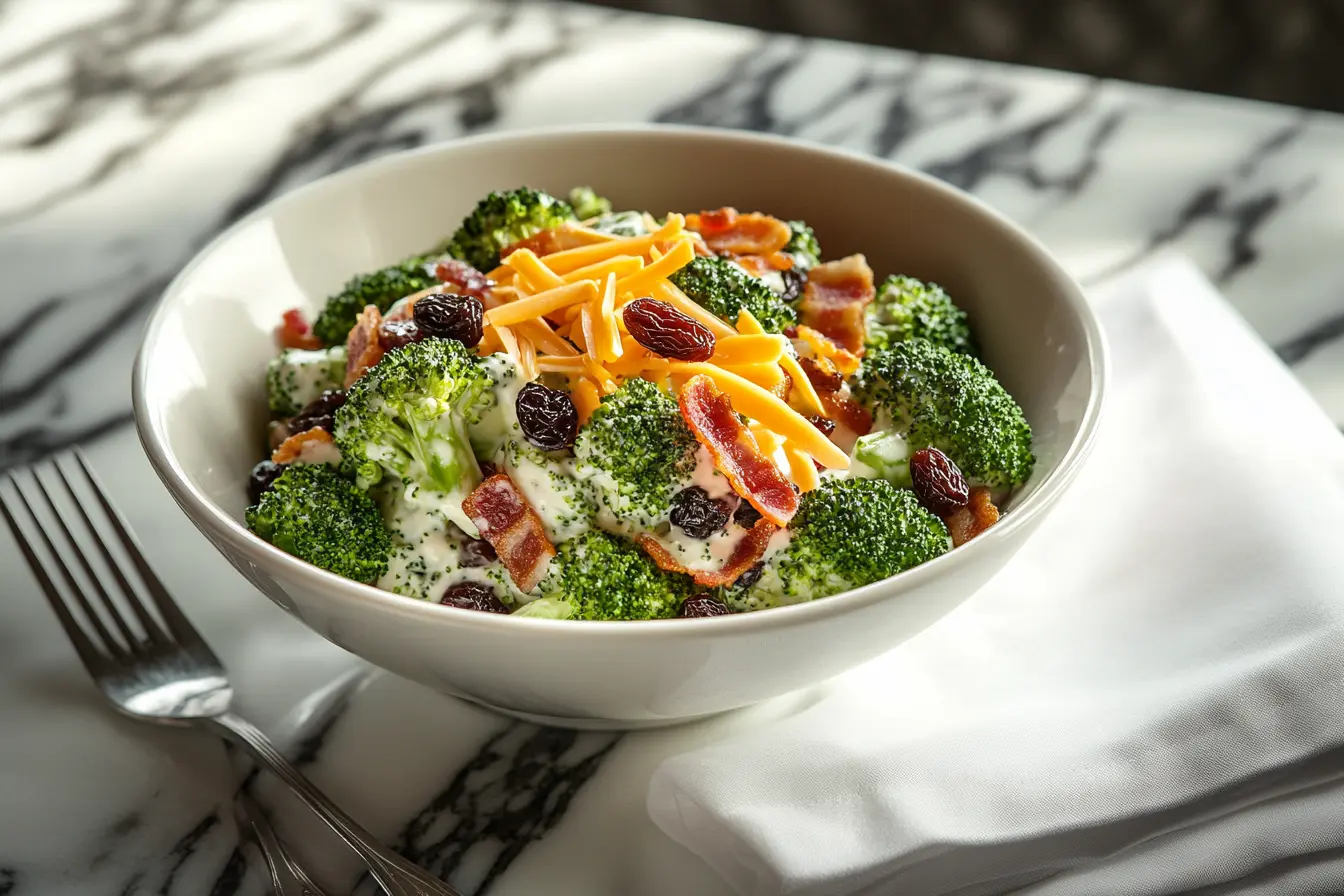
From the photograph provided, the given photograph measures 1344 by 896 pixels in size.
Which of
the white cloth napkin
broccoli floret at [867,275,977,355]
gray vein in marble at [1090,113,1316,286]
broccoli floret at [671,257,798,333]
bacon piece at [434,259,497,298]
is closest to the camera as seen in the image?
the white cloth napkin

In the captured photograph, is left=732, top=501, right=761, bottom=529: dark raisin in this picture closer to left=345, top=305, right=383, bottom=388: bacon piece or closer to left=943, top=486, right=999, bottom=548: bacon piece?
left=943, top=486, right=999, bottom=548: bacon piece

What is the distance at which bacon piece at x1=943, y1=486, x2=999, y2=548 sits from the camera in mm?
1941

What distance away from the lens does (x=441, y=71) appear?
3.74 meters

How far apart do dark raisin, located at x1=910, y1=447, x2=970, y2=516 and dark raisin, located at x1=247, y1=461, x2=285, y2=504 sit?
99cm

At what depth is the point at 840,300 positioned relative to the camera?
2.27 meters

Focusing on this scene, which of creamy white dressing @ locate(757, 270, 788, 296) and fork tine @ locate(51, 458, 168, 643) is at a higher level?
creamy white dressing @ locate(757, 270, 788, 296)

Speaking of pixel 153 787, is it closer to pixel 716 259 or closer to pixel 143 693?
pixel 143 693

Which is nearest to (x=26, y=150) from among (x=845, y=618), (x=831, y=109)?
(x=831, y=109)

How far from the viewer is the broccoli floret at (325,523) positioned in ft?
6.07

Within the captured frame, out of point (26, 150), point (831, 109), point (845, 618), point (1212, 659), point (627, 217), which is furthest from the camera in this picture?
point (831, 109)

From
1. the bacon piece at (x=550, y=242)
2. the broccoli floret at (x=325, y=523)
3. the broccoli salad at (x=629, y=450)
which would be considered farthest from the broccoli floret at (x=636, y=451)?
the bacon piece at (x=550, y=242)

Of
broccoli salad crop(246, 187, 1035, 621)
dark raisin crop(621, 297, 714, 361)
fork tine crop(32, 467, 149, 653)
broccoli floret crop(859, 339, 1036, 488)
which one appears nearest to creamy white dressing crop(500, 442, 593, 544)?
broccoli salad crop(246, 187, 1035, 621)

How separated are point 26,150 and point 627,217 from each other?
6.39 ft

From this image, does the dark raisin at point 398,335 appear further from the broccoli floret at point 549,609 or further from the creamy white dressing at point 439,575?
the broccoli floret at point 549,609
